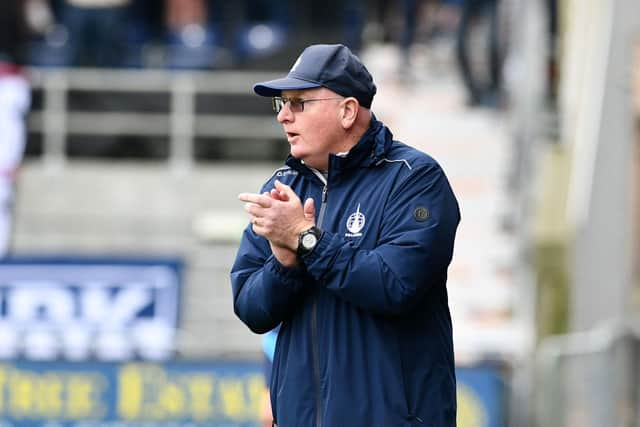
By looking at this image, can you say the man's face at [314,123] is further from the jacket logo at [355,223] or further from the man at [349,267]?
the jacket logo at [355,223]

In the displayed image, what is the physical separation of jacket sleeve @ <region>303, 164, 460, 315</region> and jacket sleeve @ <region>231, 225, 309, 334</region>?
0.08 meters

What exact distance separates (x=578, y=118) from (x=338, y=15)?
8869mm

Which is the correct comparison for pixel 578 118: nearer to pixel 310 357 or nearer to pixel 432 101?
pixel 432 101

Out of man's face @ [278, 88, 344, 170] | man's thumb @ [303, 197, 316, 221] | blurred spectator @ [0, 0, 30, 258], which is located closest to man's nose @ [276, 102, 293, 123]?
man's face @ [278, 88, 344, 170]

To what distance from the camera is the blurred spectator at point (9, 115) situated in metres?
16.8

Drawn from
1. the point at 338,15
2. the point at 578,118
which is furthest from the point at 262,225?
the point at 338,15

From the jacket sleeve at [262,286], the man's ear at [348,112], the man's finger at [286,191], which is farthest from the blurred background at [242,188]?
the man's finger at [286,191]

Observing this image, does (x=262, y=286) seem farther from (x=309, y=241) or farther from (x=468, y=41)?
(x=468, y=41)

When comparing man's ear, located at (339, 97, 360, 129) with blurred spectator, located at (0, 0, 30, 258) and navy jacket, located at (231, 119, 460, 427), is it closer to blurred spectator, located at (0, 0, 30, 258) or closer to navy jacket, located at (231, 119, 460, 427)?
navy jacket, located at (231, 119, 460, 427)

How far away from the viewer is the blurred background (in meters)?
10.6

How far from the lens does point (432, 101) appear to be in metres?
16.1

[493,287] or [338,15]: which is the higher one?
[338,15]

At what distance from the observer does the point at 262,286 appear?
3.67 m

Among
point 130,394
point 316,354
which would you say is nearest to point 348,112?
point 316,354
